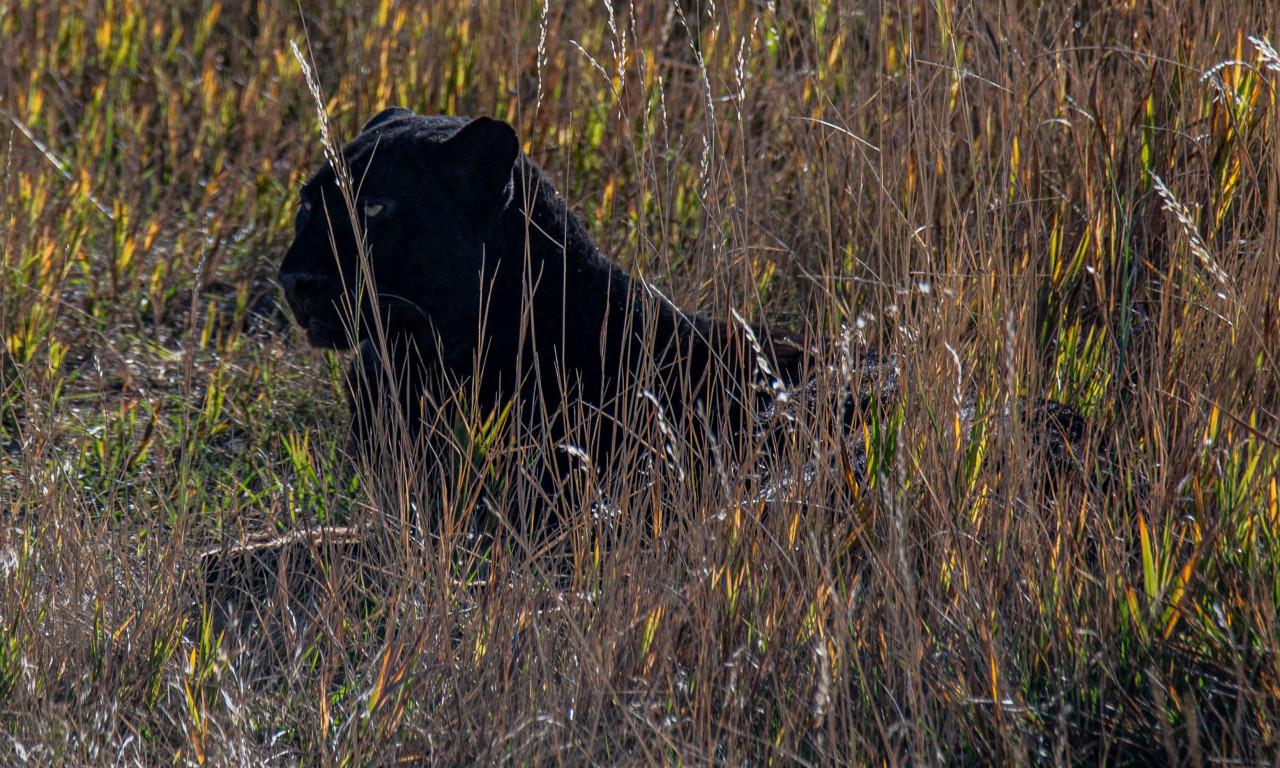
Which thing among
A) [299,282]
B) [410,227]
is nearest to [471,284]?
[410,227]

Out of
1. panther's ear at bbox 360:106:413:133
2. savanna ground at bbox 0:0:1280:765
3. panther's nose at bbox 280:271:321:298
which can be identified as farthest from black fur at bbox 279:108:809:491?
savanna ground at bbox 0:0:1280:765

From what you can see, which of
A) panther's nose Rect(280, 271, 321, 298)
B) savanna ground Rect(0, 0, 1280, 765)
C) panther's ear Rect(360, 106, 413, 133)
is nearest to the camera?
savanna ground Rect(0, 0, 1280, 765)

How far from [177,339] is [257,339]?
0.88 ft

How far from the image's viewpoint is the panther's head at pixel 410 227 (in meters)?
2.86

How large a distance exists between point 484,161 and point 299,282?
494mm

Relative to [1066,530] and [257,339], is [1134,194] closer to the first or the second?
[1066,530]

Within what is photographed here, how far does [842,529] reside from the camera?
7.25 feet

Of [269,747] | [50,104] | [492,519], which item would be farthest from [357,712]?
[50,104]

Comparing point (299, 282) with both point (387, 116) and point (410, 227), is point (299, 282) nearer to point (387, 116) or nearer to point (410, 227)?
point (410, 227)

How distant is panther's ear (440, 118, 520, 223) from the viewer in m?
2.83

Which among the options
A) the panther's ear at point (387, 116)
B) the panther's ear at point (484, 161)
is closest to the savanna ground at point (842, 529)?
the panther's ear at point (484, 161)

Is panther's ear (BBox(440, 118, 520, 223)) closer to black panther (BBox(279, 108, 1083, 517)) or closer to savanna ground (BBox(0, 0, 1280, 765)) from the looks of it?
black panther (BBox(279, 108, 1083, 517))

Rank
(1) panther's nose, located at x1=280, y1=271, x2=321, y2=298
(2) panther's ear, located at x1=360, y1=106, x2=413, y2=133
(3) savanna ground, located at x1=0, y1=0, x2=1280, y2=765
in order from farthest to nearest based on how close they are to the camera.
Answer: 1. (2) panther's ear, located at x1=360, y1=106, x2=413, y2=133
2. (1) panther's nose, located at x1=280, y1=271, x2=321, y2=298
3. (3) savanna ground, located at x1=0, y1=0, x2=1280, y2=765

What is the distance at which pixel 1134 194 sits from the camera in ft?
10.5
